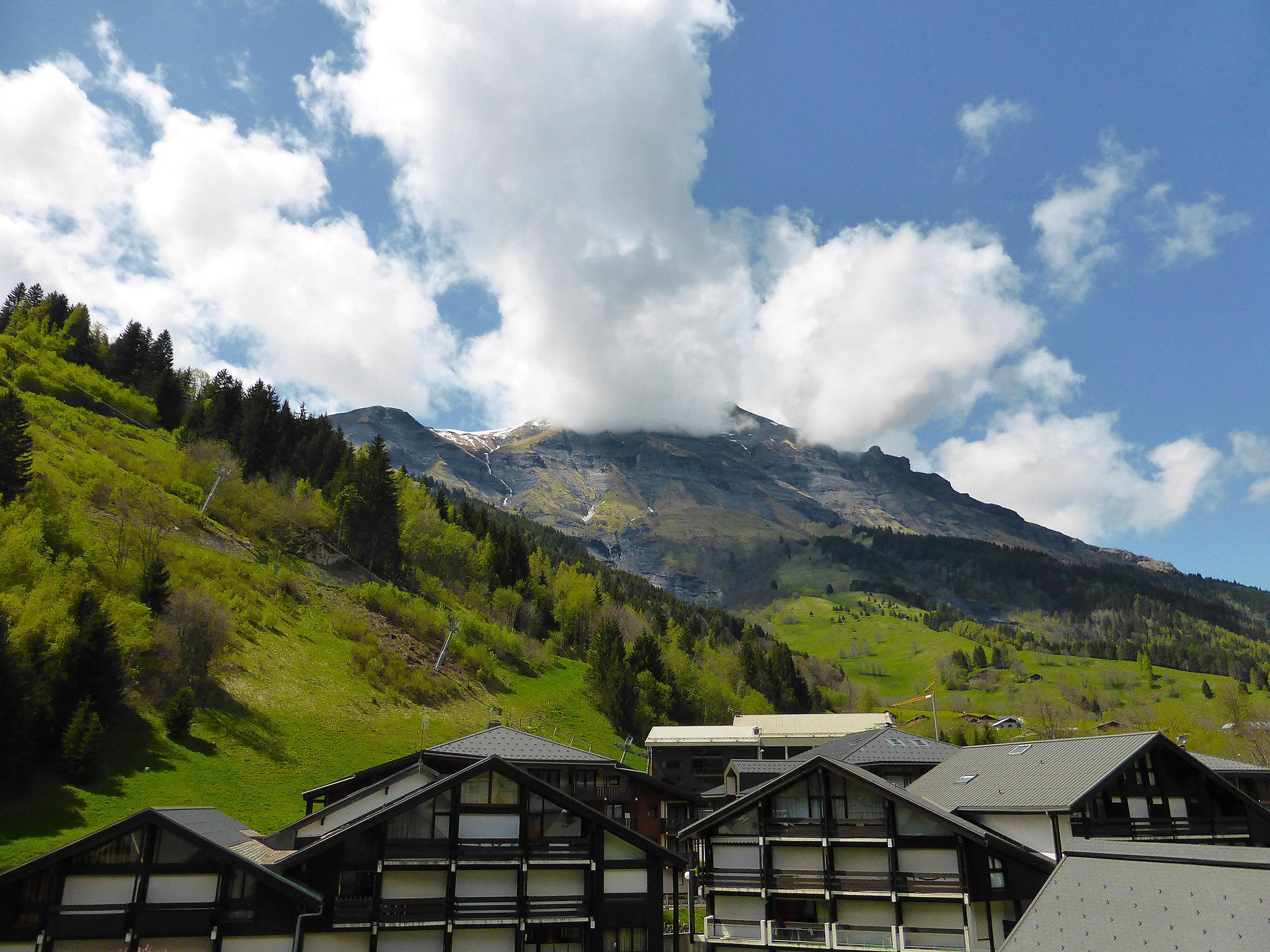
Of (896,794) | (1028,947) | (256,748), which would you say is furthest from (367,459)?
(1028,947)

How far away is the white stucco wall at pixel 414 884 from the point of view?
33.2 metres

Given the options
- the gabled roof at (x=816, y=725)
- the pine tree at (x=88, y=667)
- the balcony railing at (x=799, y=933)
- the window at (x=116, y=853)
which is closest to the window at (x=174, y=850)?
the window at (x=116, y=853)

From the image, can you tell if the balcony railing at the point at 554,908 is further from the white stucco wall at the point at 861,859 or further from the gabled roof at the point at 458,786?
the white stucco wall at the point at 861,859

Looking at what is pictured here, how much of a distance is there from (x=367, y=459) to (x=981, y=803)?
4143 inches

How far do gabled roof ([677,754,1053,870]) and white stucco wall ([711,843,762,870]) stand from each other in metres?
1.33

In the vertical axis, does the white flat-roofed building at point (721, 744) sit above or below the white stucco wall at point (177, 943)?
above

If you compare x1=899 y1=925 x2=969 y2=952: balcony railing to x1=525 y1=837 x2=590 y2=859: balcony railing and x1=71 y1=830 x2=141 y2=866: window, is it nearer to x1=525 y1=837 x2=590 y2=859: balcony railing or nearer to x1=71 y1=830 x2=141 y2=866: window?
x1=525 y1=837 x2=590 y2=859: balcony railing

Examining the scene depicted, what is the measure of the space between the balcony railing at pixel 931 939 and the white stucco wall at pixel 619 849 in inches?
510

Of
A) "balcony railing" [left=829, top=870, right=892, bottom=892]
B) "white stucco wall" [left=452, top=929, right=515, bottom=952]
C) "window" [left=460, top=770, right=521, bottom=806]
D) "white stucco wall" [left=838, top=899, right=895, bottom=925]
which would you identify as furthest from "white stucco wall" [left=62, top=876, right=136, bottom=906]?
"white stucco wall" [left=838, top=899, right=895, bottom=925]

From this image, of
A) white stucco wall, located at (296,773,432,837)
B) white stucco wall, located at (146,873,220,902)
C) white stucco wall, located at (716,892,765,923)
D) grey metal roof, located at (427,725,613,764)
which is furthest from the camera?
grey metal roof, located at (427,725,613,764)

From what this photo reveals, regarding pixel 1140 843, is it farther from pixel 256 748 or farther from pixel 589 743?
pixel 589 743

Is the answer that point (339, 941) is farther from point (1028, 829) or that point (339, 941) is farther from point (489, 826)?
point (1028, 829)

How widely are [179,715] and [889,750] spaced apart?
5122 cm

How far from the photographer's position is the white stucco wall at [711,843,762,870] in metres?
39.3
